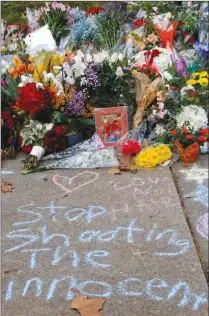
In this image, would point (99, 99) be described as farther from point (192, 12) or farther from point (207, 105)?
point (192, 12)

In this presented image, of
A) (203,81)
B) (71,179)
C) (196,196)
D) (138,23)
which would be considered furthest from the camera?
(138,23)

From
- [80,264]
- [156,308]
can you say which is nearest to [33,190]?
[80,264]

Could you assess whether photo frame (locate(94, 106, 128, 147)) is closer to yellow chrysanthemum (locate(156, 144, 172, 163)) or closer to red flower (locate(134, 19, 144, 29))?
yellow chrysanthemum (locate(156, 144, 172, 163))

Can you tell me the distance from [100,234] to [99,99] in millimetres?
1624

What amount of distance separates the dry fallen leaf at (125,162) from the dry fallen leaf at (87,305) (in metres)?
1.60

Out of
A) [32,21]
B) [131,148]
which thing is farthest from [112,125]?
[32,21]

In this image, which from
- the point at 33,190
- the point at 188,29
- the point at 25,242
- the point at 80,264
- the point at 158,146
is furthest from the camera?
the point at 188,29

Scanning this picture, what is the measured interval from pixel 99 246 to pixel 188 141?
57.8 inches

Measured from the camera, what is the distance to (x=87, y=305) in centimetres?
278

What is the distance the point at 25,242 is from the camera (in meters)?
3.36

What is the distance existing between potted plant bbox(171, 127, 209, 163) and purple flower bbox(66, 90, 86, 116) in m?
0.81

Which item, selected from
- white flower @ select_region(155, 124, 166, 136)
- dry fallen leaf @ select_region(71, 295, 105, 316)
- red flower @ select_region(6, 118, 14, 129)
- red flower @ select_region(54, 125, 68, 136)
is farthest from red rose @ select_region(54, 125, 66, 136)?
dry fallen leaf @ select_region(71, 295, 105, 316)

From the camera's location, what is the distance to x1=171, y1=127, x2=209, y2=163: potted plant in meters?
4.29

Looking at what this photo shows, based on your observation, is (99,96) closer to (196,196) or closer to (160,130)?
(160,130)
